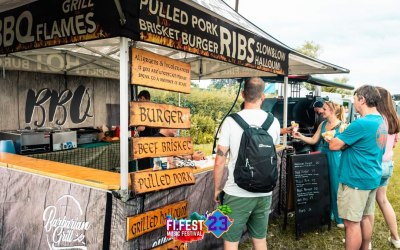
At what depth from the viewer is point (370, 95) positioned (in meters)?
3.13

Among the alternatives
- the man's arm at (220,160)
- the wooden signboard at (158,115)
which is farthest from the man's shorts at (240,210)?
the wooden signboard at (158,115)

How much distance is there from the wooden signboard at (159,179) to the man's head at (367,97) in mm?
1863

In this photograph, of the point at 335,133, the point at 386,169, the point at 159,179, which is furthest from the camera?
the point at 335,133

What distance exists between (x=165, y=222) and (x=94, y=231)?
61cm

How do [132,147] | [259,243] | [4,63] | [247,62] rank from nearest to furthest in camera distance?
[132,147]
[259,243]
[247,62]
[4,63]

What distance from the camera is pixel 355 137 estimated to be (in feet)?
10.1

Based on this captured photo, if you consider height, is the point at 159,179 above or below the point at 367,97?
below

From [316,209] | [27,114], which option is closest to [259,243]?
[316,209]

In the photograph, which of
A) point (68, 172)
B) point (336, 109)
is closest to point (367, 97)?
point (336, 109)

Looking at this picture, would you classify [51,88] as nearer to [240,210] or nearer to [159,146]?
[159,146]

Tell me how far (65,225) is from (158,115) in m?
1.26

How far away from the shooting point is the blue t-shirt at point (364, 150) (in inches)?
120

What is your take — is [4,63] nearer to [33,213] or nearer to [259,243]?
[33,213]

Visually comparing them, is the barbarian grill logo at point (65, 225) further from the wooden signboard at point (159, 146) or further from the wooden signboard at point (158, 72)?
the wooden signboard at point (158, 72)
